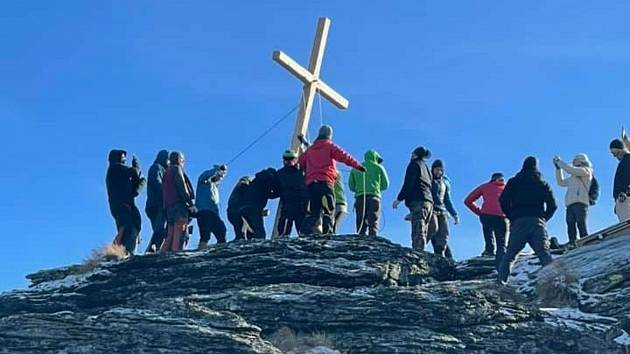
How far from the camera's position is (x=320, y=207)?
53.4 ft

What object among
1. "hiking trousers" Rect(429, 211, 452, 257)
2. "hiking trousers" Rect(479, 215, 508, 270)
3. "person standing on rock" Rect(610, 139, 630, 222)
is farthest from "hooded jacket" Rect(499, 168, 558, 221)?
"hiking trousers" Rect(429, 211, 452, 257)

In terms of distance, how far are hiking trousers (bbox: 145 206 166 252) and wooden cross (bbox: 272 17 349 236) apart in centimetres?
408

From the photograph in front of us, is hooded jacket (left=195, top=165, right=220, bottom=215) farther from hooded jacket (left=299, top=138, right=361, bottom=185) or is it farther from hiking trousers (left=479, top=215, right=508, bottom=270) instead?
hiking trousers (left=479, top=215, right=508, bottom=270)

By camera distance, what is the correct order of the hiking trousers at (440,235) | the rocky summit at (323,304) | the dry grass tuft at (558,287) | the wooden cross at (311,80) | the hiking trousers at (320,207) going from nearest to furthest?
the rocky summit at (323,304) < the dry grass tuft at (558,287) < the hiking trousers at (320,207) < the hiking trousers at (440,235) < the wooden cross at (311,80)

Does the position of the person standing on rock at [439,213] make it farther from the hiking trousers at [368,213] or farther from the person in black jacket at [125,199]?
the person in black jacket at [125,199]

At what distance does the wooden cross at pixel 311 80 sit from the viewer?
21453mm

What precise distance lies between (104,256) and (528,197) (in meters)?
6.56

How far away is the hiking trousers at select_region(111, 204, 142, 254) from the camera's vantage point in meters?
16.8

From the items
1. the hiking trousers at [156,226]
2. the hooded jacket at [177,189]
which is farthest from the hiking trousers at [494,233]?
the hiking trousers at [156,226]

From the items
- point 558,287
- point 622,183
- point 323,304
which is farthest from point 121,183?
point 622,183

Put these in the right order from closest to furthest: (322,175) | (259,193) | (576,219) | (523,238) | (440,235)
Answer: (523,238)
(322,175)
(259,193)
(576,219)
(440,235)

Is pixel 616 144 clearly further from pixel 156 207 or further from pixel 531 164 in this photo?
pixel 156 207

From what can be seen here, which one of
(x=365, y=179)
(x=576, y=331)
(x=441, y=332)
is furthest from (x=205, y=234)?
(x=576, y=331)

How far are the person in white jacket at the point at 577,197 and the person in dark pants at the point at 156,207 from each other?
6661 millimetres
